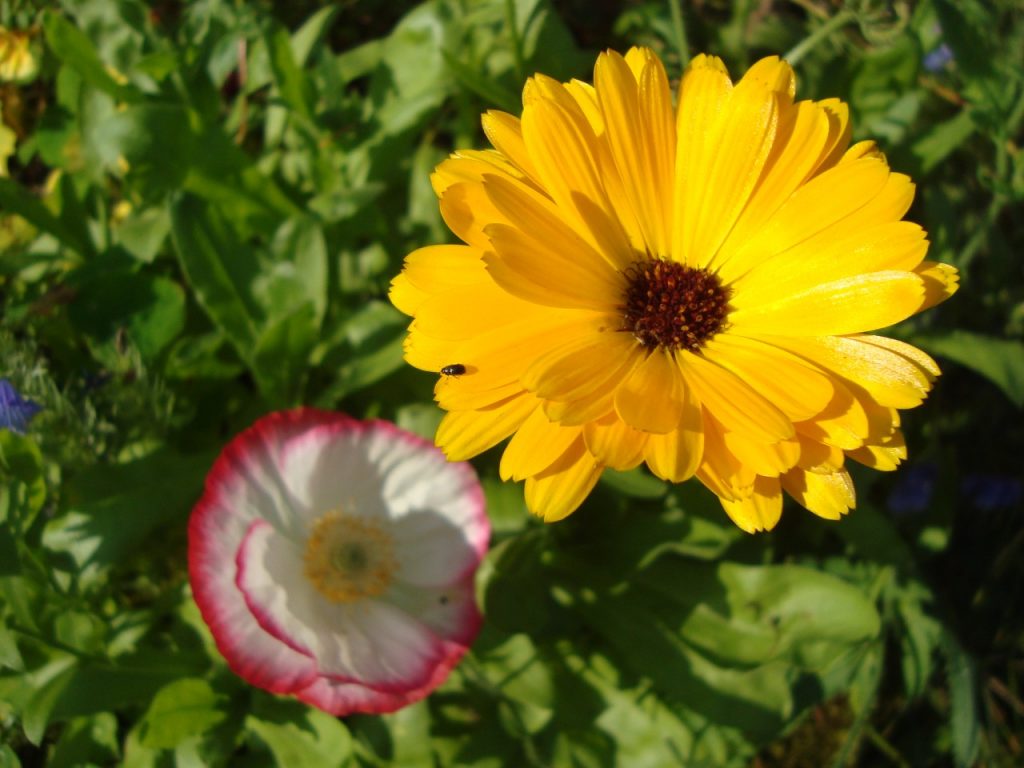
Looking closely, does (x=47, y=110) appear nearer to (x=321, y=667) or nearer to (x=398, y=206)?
(x=398, y=206)

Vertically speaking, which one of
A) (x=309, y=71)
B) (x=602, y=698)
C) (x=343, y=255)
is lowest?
(x=602, y=698)

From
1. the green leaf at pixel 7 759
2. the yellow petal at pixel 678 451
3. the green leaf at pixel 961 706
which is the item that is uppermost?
the yellow petal at pixel 678 451

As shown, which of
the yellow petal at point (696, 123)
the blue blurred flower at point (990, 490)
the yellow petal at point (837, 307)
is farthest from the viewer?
the blue blurred flower at point (990, 490)

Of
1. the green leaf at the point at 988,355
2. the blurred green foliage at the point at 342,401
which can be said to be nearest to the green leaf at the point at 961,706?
the blurred green foliage at the point at 342,401

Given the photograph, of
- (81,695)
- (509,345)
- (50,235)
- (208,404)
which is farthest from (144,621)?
(509,345)

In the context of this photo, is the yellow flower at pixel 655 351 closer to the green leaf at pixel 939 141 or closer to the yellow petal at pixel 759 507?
the yellow petal at pixel 759 507

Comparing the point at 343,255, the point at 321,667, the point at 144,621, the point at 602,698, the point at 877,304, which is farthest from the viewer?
the point at 343,255

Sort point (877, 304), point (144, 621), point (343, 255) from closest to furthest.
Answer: point (877, 304), point (144, 621), point (343, 255)

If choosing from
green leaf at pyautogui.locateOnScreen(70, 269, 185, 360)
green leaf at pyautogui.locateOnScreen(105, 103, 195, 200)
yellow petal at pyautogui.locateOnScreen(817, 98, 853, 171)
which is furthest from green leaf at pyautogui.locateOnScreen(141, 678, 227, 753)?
yellow petal at pyautogui.locateOnScreen(817, 98, 853, 171)
